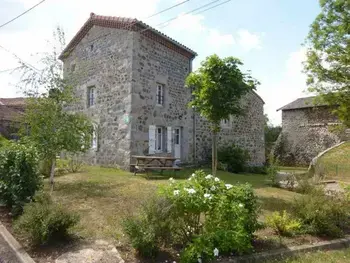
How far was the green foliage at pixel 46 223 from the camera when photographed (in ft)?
14.1

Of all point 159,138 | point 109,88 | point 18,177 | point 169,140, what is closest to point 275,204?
point 18,177

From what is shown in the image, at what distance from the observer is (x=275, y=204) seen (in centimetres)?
789

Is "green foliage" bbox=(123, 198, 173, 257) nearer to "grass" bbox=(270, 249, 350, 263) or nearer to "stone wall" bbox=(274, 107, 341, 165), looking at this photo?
"grass" bbox=(270, 249, 350, 263)

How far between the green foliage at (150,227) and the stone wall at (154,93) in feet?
29.2

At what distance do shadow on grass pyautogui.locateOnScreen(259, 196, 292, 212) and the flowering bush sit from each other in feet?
9.39

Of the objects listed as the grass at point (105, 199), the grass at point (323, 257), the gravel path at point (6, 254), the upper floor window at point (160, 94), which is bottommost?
the grass at point (323, 257)

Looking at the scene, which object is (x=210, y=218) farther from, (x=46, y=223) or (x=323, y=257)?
(x=46, y=223)

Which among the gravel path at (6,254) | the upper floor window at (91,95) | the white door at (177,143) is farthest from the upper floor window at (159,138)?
the gravel path at (6,254)

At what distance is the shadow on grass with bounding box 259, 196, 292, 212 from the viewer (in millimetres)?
7329

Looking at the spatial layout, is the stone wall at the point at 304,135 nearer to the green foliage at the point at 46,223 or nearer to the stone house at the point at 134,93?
the stone house at the point at 134,93

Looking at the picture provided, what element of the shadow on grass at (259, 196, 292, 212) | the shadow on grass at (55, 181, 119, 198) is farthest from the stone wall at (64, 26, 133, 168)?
the shadow on grass at (259, 196, 292, 212)

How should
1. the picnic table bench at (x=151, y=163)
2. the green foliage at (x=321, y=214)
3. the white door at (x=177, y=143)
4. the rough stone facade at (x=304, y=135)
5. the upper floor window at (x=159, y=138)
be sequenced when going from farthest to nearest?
the rough stone facade at (x=304, y=135) < the white door at (x=177, y=143) < the upper floor window at (x=159, y=138) < the picnic table bench at (x=151, y=163) < the green foliage at (x=321, y=214)

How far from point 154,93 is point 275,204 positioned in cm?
813

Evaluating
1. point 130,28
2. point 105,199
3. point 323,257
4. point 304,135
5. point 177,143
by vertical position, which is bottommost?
point 323,257
